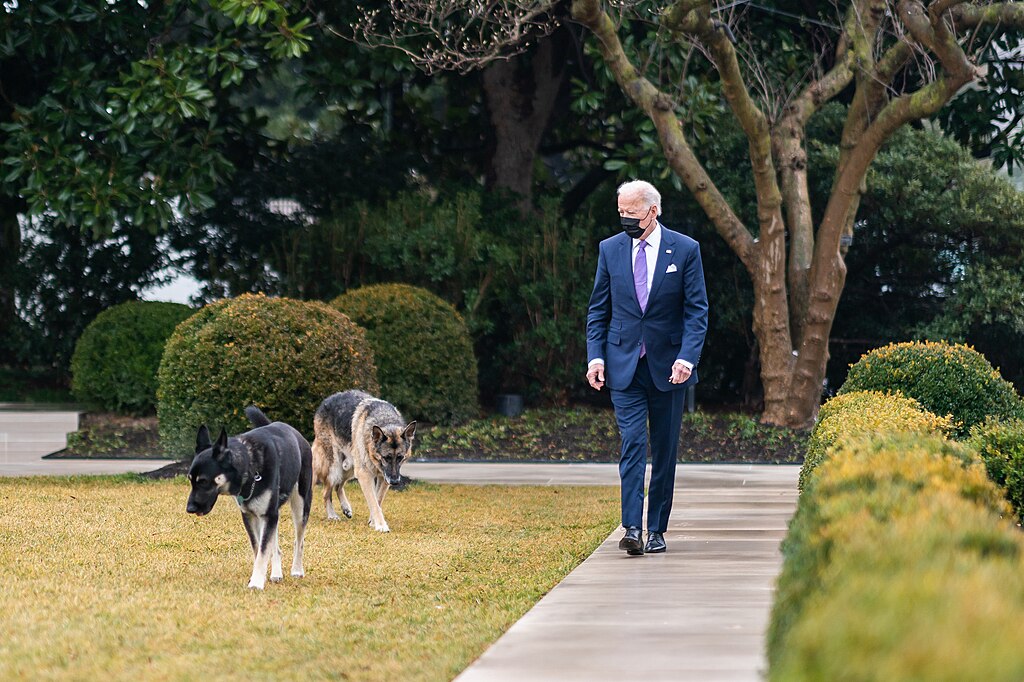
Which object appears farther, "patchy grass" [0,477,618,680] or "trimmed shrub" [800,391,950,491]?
"trimmed shrub" [800,391,950,491]

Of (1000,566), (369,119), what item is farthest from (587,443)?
(1000,566)

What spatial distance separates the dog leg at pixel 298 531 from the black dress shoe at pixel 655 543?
213cm

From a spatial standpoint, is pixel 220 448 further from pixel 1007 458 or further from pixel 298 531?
pixel 1007 458

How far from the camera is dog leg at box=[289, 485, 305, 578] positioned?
7.89 m

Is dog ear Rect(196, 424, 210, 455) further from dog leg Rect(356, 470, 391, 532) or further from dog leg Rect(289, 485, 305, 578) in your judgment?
dog leg Rect(356, 470, 391, 532)

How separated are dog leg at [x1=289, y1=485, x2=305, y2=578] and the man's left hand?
237cm

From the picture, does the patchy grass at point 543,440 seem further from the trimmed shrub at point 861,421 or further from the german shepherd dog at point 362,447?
the trimmed shrub at point 861,421

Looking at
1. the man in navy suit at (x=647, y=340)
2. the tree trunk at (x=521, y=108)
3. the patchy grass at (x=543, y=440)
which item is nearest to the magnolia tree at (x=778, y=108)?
the patchy grass at (x=543, y=440)

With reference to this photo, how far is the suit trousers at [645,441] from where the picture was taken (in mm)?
8273

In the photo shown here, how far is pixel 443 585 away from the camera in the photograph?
7590mm

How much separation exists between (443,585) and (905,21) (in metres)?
9.18

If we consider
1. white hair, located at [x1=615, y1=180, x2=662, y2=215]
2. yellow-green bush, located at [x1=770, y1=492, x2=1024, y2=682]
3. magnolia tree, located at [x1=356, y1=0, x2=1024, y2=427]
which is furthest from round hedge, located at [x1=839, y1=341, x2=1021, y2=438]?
yellow-green bush, located at [x1=770, y1=492, x2=1024, y2=682]

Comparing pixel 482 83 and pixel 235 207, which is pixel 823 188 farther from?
pixel 235 207

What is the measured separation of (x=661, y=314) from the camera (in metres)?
8.36
